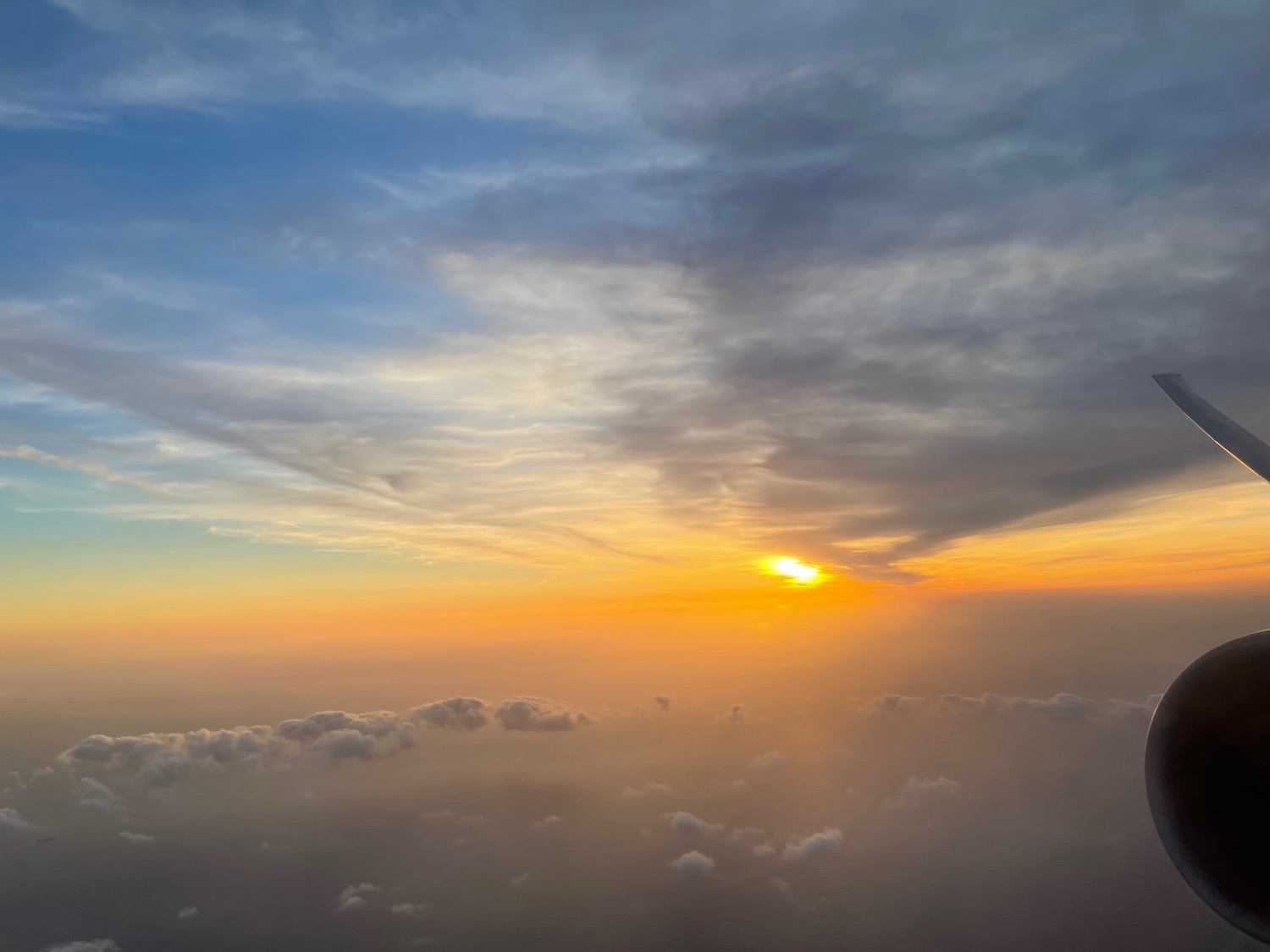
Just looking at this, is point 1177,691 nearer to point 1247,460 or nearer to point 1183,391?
point 1247,460

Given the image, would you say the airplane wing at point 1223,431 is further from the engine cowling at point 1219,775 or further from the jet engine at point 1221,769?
the engine cowling at point 1219,775

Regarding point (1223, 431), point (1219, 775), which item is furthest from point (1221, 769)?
point (1223, 431)

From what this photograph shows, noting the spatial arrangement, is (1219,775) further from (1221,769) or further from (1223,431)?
(1223,431)

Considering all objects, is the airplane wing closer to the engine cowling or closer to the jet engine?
the jet engine

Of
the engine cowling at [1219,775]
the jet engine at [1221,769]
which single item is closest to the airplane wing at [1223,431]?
the jet engine at [1221,769]

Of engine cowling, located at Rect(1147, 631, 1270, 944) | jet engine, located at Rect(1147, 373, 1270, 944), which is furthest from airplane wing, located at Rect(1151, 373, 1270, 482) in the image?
engine cowling, located at Rect(1147, 631, 1270, 944)

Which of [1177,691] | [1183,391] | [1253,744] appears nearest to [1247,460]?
[1183,391]

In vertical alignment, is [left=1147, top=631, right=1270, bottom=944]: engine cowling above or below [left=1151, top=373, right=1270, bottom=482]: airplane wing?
below
